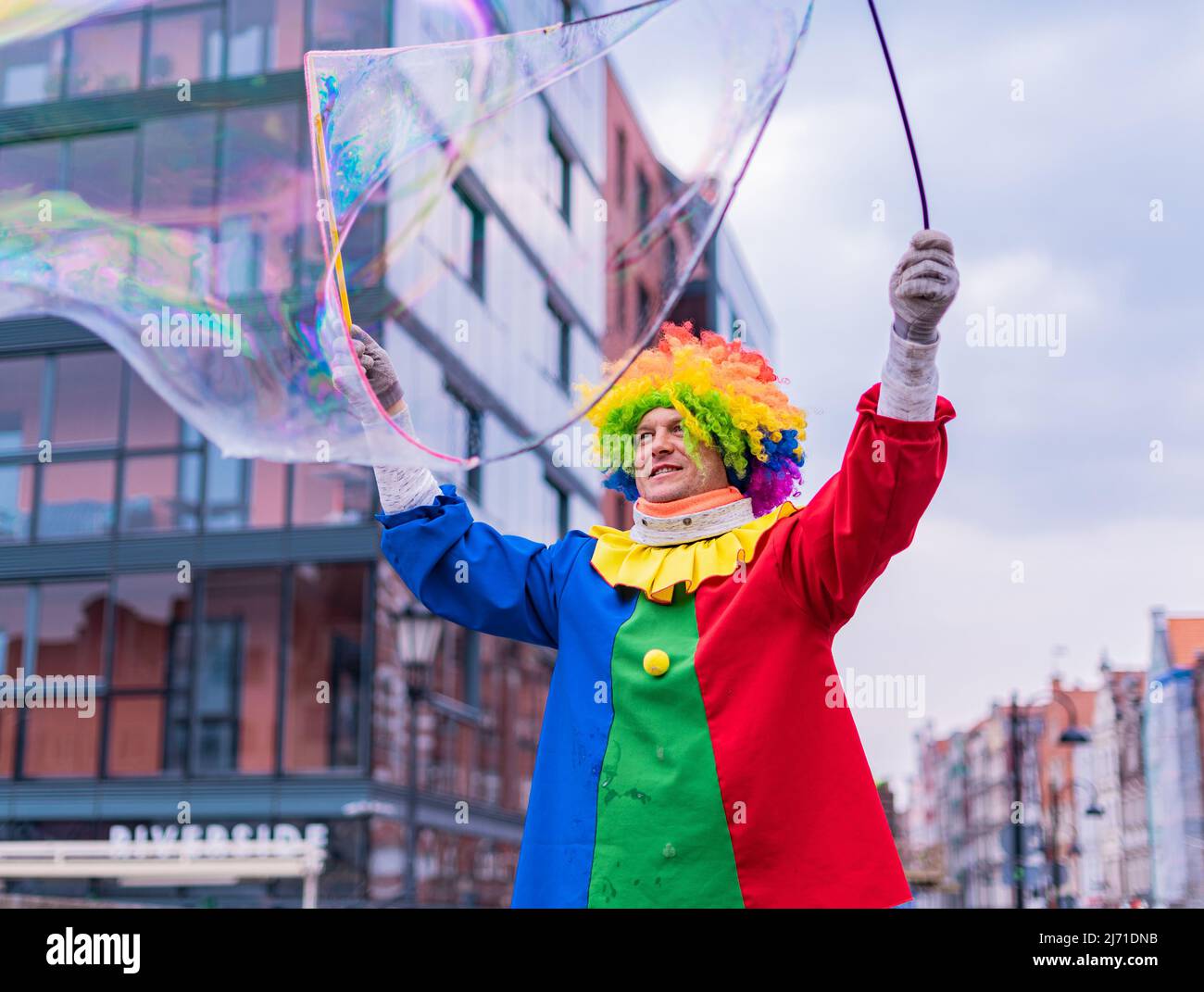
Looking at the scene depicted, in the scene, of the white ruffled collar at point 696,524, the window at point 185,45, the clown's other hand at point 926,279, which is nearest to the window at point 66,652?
the window at point 185,45

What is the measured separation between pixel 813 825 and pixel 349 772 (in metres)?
12.5

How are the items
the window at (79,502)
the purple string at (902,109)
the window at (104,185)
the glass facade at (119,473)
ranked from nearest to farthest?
1. the purple string at (902,109)
2. the window at (104,185)
3. the glass facade at (119,473)
4. the window at (79,502)

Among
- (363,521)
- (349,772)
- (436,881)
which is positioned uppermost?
(363,521)

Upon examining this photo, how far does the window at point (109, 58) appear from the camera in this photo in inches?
613

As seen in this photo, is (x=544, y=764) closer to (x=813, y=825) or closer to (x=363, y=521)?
(x=813, y=825)

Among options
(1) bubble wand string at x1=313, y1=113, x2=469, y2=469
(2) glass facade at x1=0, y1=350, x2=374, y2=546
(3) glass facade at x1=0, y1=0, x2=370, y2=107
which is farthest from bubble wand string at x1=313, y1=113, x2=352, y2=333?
(3) glass facade at x1=0, y1=0, x2=370, y2=107

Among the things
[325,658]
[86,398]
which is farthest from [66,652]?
[325,658]

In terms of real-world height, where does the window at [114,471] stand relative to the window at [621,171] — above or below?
above

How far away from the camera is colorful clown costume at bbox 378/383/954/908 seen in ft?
9.33

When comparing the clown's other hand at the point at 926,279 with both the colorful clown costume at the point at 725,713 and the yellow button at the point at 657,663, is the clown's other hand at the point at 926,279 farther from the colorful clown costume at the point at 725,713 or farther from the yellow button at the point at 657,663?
the yellow button at the point at 657,663

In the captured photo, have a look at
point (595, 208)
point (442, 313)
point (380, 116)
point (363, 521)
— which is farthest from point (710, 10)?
point (363, 521)

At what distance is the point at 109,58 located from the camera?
16.0 metres

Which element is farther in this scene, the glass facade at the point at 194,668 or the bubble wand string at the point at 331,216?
the glass facade at the point at 194,668
